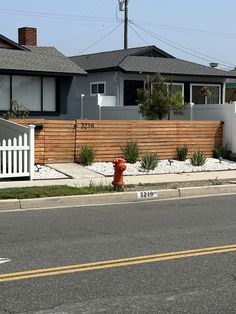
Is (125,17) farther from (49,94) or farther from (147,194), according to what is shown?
(147,194)

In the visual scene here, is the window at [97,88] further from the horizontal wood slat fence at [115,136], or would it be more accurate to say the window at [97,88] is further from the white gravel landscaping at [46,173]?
the white gravel landscaping at [46,173]

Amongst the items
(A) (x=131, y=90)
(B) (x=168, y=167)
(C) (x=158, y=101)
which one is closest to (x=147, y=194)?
(B) (x=168, y=167)

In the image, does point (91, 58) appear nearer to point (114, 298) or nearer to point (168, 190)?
point (168, 190)

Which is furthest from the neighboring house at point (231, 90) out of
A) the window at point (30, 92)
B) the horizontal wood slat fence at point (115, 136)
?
the horizontal wood slat fence at point (115, 136)

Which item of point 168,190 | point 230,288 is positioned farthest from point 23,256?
point 168,190

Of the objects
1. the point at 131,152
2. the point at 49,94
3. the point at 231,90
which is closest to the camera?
the point at 131,152

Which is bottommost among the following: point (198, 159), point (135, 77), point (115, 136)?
point (198, 159)

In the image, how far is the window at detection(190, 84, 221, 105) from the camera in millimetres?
29661

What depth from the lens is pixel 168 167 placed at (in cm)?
1791

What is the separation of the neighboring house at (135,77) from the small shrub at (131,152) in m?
9.15

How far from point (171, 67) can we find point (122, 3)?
20.5 metres

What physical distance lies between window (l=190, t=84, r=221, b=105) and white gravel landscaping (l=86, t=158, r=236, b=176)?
34.8ft

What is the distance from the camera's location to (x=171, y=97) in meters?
22.5

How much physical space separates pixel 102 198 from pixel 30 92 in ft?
42.9
